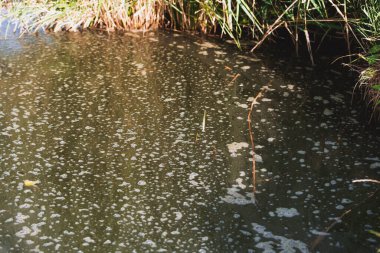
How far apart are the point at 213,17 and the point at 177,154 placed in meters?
1.22

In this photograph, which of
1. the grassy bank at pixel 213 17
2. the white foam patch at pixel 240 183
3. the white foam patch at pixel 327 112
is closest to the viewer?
the white foam patch at pixel 240 183

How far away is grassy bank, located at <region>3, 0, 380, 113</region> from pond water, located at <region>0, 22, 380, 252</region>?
18 centimetres

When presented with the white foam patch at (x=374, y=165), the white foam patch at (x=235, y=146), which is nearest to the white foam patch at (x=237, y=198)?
the white foam patch at (x=235, y=146)

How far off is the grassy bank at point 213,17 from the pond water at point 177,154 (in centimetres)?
18

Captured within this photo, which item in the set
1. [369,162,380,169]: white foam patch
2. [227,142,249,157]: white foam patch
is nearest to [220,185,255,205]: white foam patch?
[227,142,249,157]: white foam patch

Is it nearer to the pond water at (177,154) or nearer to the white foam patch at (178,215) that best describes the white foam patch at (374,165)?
the pond water at (177,154)

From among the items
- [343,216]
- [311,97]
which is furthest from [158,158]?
[311,97]

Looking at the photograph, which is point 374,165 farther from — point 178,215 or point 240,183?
point 178,215

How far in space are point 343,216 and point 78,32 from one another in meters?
1.95

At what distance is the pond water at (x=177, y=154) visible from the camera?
1471 millimetres

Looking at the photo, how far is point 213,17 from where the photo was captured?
9.61 feet

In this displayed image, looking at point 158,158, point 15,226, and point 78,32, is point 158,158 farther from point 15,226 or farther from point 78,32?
point 78,32

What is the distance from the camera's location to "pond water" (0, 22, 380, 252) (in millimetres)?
1471

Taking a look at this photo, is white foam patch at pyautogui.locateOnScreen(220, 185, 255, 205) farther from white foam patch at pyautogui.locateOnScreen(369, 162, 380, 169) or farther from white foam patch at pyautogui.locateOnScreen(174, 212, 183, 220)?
white foam patch at pyautogui.locateOnScreen(369, 162, 380, 169)
